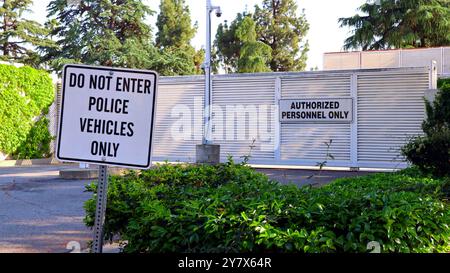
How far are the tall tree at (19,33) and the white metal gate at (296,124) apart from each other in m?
24.1

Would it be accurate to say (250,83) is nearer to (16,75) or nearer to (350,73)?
(350,73)

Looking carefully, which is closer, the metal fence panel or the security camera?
the metal fence panel

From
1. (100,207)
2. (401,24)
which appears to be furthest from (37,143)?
(401,24)

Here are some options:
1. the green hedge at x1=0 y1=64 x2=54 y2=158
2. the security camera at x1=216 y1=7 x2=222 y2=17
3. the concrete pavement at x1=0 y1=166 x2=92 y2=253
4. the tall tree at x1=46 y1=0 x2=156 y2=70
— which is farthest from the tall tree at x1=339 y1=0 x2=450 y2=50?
the concrete pavement at x1=0 y1=166 x2=92 y2=253

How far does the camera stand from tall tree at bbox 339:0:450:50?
39.0 meters

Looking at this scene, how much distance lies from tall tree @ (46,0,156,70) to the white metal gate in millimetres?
15258

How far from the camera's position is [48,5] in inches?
1438

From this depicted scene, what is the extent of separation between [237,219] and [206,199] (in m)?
0.57

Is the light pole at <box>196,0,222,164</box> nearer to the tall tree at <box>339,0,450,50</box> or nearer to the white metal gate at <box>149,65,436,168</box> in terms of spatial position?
the white metal gate at <box>149,65,436,168</box>

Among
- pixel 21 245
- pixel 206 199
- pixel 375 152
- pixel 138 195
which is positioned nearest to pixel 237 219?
pixel 206 199

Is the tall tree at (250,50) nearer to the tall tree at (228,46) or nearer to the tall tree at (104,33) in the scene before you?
the tall tree at (228,46)

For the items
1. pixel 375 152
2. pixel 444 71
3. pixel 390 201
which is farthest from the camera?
pixel 444 71

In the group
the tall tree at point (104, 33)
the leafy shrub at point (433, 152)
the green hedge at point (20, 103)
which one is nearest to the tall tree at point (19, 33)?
the tall tree at point (104, 33)
